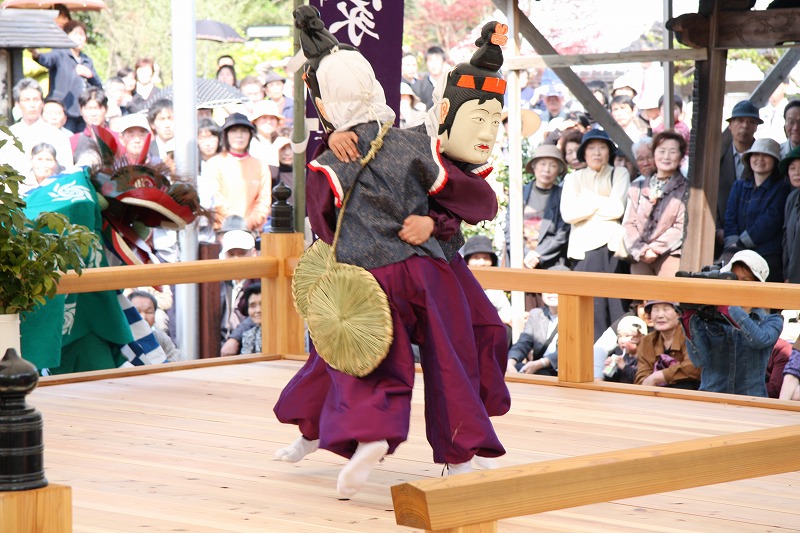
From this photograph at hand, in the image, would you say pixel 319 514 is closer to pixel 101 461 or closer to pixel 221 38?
pixel 101 461

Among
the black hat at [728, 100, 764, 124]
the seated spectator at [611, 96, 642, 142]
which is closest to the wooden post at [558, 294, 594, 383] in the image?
the black hat at [728, 100, 764, 124]

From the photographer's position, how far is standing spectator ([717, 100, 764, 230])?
6688mm

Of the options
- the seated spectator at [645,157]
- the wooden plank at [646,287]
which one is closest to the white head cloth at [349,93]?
the wooden plank at [646,287]

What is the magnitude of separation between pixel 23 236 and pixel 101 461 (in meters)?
0.93

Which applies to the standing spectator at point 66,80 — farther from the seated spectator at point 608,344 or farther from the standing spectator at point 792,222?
the standing spectator at point 792,222

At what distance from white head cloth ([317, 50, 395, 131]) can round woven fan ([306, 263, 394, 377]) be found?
40cm

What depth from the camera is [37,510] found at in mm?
2422

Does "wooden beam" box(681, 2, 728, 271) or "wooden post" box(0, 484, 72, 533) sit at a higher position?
"wooden beam" box(681, 2, 728, 271)

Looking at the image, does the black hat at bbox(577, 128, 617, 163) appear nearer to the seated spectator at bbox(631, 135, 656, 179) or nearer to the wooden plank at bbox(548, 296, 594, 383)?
the seated spectator at bbox(631, 135, 656, 179)

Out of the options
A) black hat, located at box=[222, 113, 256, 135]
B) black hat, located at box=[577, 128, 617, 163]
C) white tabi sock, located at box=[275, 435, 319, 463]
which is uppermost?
black hat, located at box=[222, 113, 256, 135]

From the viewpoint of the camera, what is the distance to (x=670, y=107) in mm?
7199

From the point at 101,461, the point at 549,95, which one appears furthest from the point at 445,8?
the point at 101,461

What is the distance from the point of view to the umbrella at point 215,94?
10.0 meters

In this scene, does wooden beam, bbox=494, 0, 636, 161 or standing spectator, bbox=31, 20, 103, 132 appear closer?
wooden beam, bbox=494, 0, 636, 161
